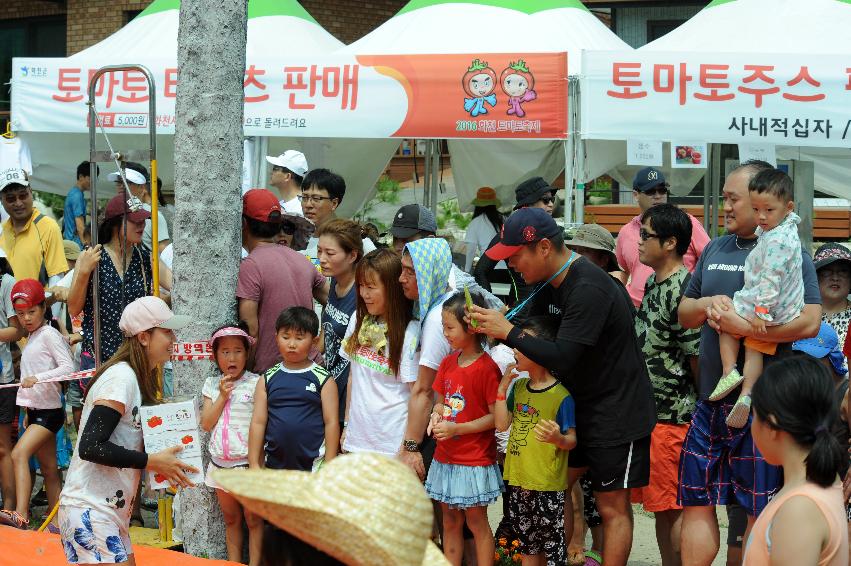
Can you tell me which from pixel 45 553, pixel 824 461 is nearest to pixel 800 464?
pixel 824 461

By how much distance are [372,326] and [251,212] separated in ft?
3.16

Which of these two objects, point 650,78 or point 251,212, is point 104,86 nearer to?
point 251,212

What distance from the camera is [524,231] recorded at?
4.72 m

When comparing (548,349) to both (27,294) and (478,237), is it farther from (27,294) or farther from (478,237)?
(478,237)

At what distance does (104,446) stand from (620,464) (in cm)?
224

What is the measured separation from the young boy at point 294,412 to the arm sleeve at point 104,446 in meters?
1.18

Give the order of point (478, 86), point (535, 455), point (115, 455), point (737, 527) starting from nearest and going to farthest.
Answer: point (115, 455) → point (535, 455) → point (737, 527) → point (478, 86)

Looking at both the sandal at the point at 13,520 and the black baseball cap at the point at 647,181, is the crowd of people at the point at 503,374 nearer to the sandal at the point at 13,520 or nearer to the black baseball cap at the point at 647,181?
the sandal at the point at 13,520

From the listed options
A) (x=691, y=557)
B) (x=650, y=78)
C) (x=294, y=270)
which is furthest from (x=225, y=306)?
(x=650, y=78)

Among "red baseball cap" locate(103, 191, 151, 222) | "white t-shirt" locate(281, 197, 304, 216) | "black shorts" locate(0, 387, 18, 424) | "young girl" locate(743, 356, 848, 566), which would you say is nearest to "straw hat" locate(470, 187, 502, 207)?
"white t-shirt" locate(281, 197, 304, 216)

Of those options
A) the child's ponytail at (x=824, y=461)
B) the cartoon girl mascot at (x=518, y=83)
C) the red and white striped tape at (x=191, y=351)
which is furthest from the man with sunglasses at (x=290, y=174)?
the child's ponytail at (x=824, y=461)

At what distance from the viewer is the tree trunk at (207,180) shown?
5446mm

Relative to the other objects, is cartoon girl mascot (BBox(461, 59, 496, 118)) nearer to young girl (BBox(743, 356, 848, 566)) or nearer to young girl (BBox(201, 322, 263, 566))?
young girl (BBox(201, 322, 263, 566))

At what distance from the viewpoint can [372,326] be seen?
5.49 metres
